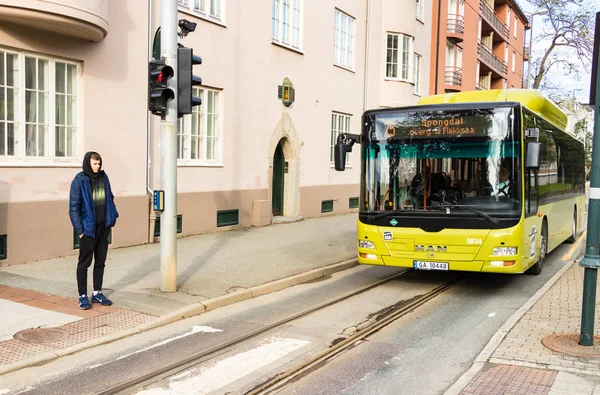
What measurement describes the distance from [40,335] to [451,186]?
565 cm

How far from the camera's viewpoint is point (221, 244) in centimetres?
1280

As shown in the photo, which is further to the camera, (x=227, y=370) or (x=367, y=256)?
(x=367, y=256)

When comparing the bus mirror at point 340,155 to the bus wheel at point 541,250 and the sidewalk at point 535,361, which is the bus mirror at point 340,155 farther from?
the bus wheel at point 541,250

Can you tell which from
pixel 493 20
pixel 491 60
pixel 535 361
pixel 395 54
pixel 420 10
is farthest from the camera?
pixel 491 60

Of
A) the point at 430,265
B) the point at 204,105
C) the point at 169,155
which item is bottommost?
the point at 430,265

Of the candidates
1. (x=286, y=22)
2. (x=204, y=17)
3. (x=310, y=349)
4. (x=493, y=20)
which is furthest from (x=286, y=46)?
(x=493, y=20)

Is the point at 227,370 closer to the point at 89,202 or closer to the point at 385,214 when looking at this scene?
the point at 89,202

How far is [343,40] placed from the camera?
21.0m

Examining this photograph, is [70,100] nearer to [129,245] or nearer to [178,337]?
[129,245]

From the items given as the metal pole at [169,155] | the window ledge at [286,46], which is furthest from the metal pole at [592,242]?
the window ledge at [286,46]

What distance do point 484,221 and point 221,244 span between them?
617 cm

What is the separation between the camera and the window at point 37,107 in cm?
988

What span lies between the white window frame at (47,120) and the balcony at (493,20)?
35.1m

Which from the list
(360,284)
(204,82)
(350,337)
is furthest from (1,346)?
(204,82)
